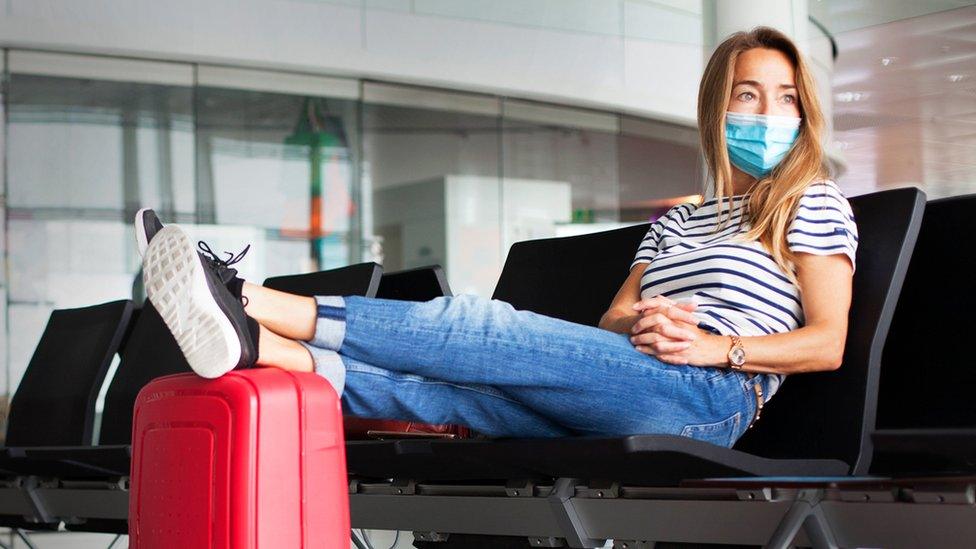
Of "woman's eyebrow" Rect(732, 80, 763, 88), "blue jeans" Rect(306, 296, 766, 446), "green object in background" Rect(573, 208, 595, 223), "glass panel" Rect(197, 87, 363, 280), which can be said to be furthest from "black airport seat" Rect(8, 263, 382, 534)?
"green object in background" Rect(573, 208, 595, 223)

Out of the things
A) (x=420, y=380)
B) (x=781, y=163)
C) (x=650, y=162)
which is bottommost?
(x=420, y=380)

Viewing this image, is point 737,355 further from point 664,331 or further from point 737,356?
point 664,331

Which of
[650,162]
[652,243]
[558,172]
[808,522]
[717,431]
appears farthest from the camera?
[650,162]

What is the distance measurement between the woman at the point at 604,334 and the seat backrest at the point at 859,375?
0.16ft

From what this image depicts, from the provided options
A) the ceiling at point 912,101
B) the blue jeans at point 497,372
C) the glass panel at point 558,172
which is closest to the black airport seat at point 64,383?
the blue jeans at point 497,372

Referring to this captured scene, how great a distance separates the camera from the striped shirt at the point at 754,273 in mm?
2271

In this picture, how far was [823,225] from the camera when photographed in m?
2.31

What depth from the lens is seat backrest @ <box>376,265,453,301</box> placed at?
130 inches

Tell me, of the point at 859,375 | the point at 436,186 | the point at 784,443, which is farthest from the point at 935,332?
the point at 436,186

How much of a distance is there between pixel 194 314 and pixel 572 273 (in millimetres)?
1585

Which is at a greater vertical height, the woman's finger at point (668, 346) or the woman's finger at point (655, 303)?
the woman's finger at point (655, 303)

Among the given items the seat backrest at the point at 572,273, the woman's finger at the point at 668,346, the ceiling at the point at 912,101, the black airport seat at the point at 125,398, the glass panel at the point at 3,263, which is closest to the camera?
the woman's finger at the point at 668,346

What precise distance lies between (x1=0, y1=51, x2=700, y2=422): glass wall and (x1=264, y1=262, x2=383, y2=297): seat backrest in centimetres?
549

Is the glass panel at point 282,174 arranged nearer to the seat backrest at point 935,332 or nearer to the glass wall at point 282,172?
the glass wall at point 282,172
